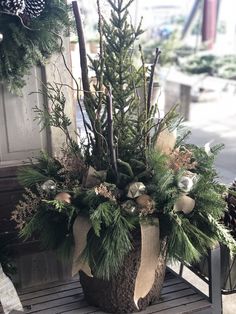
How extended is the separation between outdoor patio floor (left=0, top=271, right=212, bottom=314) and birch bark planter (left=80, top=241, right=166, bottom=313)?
39 mm

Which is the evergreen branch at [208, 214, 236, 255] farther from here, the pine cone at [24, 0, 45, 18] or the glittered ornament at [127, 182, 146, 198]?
the pine cone at [24, 0, 45, 18]

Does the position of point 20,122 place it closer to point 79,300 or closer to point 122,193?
point 122,193

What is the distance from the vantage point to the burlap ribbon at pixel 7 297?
4.84 feet

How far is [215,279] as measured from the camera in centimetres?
155

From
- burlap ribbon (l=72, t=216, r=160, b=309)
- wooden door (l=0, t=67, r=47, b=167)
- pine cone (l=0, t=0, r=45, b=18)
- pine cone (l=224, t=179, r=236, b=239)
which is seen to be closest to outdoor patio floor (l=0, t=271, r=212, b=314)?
burlap ribbon (l=72, t=216, r=160, b=309)

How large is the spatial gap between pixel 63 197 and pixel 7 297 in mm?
444

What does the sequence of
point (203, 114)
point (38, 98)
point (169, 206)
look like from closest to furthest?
1. point (169, 206)
2. point (38, 98)
3. point (203, 114)

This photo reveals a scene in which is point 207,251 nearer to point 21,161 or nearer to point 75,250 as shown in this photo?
point 75,250

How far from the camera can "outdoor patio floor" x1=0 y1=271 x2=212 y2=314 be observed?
5.03ft

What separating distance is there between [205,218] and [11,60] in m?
0.87

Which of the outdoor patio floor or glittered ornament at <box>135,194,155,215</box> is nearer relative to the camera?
glittered ornament at <box>135,194,155,215</box>

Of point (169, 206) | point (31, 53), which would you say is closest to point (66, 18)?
point (31, 53)

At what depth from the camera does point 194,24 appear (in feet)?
44.7

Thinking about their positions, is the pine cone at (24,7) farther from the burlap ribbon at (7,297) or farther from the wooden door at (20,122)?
the burlap ribbon at (7,297)
